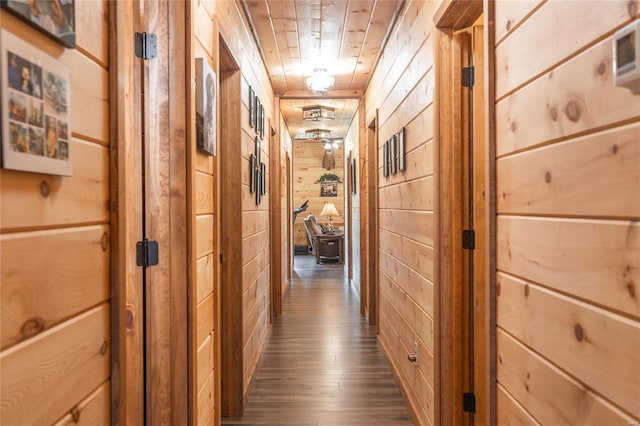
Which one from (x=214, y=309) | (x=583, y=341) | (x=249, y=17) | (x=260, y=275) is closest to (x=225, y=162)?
(x=214, y=309)

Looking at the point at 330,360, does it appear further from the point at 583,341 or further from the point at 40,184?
the point at 40,184

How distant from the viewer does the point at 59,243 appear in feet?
2.77

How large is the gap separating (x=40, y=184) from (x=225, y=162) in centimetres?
195

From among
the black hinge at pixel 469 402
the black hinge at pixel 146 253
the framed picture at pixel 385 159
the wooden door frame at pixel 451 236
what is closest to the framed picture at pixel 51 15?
the black hinge at pixel 146 253

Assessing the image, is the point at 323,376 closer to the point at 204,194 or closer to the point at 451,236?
the point at 451,236

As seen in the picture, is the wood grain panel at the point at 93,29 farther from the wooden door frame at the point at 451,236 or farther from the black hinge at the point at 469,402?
the black hinge at the point at 469,402

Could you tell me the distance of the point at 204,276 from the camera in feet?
6.42

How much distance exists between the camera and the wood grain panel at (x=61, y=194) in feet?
2.34

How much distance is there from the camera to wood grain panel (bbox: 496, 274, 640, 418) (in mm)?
806

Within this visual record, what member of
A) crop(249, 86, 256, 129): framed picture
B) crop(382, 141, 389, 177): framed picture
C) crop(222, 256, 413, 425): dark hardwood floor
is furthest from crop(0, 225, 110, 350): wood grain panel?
crop(382, 141, 389, 177): framed picture

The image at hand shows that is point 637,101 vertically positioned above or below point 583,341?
above

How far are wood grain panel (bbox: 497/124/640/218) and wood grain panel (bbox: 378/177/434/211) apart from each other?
3.25 ft

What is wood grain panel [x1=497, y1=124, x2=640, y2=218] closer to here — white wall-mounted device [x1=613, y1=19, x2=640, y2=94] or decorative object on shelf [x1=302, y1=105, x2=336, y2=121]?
white wall-mounted device [x1=613, y1=19, x2=640, y2=94]

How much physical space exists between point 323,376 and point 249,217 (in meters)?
1.35
